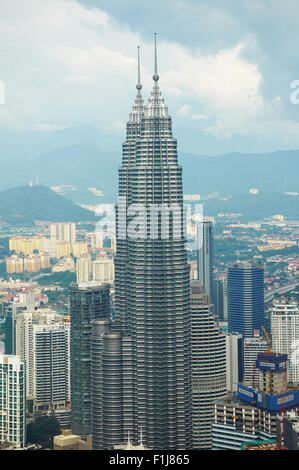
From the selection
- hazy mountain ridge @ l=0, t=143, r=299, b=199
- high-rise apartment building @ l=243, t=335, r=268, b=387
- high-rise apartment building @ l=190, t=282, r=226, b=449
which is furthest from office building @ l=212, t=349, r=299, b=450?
hazy mountain ridge @ l=0, t=143, r=299, b=199

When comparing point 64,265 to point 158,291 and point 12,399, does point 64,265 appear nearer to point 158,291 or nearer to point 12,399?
point 158,291

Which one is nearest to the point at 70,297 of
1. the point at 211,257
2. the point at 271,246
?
the point at 211,257

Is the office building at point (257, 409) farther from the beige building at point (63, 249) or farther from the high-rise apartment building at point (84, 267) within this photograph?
the beige building at point (63, 249)

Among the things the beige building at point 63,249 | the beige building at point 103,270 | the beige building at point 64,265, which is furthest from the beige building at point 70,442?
the beige building at point 63,249

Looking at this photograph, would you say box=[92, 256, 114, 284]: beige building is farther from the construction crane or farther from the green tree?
the construction crane

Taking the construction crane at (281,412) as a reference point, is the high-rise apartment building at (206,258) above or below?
above

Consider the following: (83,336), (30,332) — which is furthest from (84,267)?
(83,336)

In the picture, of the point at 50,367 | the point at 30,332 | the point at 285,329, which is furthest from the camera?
the point at 285,329
